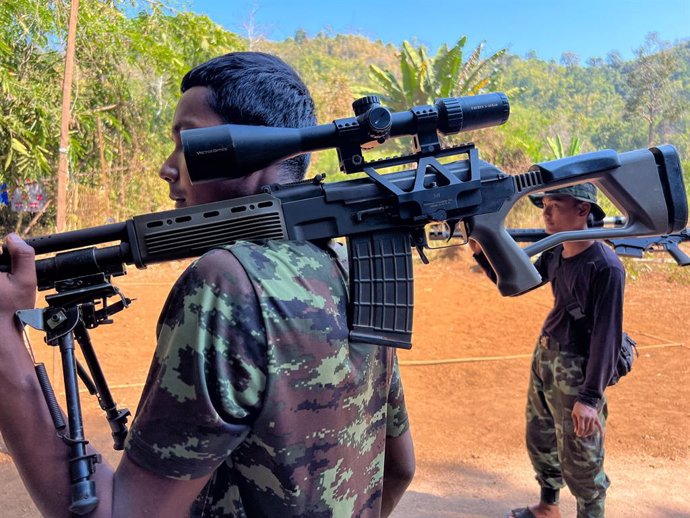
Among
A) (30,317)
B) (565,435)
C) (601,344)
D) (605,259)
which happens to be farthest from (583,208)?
(30,317)

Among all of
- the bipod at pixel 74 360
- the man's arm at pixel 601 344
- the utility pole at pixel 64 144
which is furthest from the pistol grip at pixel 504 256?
the utility pole at pixel 64 144

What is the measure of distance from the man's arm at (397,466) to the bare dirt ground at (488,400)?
93.9 inches

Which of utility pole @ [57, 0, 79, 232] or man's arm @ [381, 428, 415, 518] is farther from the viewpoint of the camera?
utility pole @ [57, 0, 79, 232]

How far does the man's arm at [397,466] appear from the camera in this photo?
1.47 m

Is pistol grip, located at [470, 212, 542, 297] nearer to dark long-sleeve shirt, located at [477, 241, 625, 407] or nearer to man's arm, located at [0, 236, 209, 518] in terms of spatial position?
man's arm, located at [0, 236, 209, 518]

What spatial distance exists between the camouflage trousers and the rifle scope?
2007 millimetres

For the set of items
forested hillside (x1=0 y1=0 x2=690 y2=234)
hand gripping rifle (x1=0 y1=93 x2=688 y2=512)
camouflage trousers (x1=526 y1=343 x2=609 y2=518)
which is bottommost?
camouflage trousers (x1=526 y1=343 x2=609 y2=518)

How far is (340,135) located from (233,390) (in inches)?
21.9

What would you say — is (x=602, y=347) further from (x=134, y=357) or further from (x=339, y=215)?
(x=134, y=357)

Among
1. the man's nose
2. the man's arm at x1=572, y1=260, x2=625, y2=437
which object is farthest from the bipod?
the man's arm at x1=572, y1=260, x2=625, y2=437

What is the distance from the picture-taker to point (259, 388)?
0.96 meters

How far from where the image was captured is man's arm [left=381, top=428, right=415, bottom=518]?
1.47 m

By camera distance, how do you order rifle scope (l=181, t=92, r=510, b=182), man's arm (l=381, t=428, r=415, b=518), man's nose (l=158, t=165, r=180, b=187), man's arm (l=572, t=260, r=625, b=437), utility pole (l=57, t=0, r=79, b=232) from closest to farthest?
rifle scope (l=181, t=92, r=510, b=182) < man's nose (l=158, t=165, r=180, b=187) < man's arm (l=381, t=428, r=415, b=518) < man's arm (l=572, t=260, r=625, b=437) < utility pole (l=57, t=0, r=79, b=232)

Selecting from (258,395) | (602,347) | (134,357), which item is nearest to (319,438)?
(258,395)
